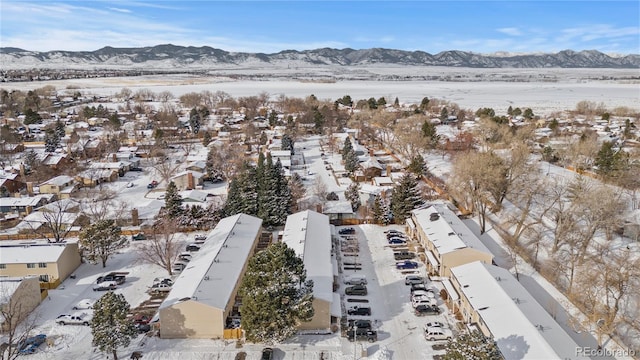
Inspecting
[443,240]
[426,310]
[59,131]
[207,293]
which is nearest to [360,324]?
[426,310]

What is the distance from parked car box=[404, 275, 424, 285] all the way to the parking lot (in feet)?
0.63

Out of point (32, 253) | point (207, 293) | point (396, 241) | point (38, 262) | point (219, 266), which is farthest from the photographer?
point (396, 241)

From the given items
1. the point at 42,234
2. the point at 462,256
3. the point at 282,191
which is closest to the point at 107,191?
the point at 42,234

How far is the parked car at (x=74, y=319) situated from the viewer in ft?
56.0

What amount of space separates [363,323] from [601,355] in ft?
26.1

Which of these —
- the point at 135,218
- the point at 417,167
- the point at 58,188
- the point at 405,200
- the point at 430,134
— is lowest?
the point at 135,218

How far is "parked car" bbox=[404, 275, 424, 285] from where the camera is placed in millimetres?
20047

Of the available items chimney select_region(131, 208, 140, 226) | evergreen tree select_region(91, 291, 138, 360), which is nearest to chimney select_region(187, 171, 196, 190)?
chimney select_region(131, 208, 140, 226)

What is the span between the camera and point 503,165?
83.0 ft

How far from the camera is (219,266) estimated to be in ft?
62.0

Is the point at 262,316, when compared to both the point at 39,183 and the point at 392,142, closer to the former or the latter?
the point at 39,183

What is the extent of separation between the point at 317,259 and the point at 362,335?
449cm

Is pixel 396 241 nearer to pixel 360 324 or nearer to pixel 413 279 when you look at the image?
pixel 413 279

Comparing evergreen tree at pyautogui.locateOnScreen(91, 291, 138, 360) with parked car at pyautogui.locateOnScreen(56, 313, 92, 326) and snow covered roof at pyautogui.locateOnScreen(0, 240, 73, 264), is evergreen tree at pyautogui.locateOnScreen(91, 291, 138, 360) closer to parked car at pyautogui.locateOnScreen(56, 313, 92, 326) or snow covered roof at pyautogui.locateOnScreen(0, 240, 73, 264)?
parked car at pyautogui.locateOnScreen(56, 313, 92, 326)
